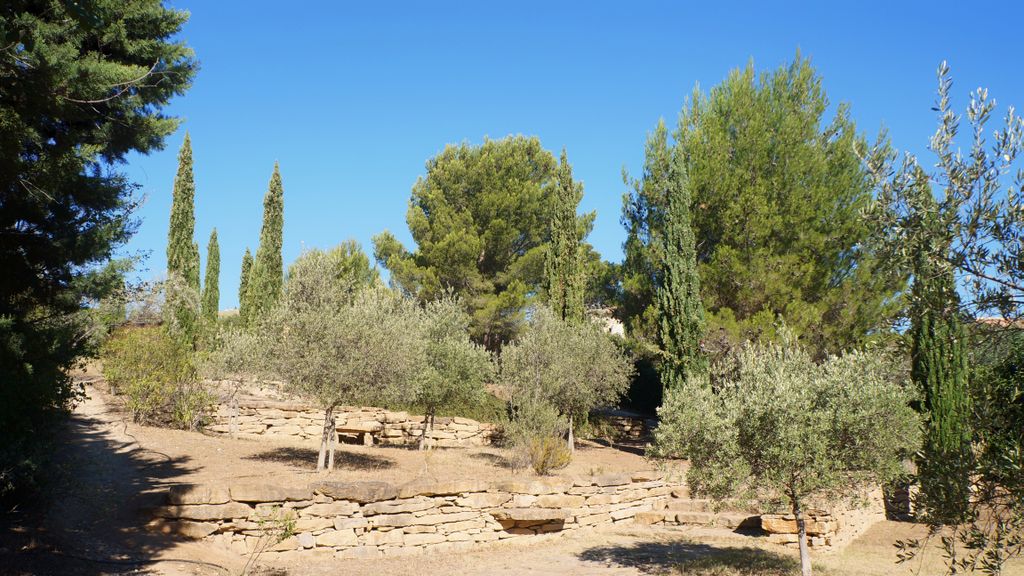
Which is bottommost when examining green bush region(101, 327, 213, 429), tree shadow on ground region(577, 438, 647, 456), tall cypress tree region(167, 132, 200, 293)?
tree shadow on ground region(577, 438, 647, 456)

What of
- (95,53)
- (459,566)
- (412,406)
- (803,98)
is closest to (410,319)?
(412,406)

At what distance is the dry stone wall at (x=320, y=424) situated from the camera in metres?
21.7

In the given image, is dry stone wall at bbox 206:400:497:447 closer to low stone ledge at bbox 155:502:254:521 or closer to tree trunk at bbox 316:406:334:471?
tree trunk at bbox 316:406:334:471

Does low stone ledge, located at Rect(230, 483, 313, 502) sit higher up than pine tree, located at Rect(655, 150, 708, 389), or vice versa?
pine tree, located at Rect(655, 150, 708, 389)

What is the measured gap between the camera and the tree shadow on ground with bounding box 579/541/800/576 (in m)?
11.6

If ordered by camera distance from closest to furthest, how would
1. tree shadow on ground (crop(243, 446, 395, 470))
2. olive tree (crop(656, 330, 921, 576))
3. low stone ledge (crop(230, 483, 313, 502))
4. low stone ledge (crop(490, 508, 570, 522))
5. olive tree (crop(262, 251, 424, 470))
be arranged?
1. olive tree (crop(656, 330, 921, 576))
2. low stone ledge (crop(230, 483, 313, 502))
3. low stone ledge (crop(490, 508, 570, 522))
4. olive tree (crop(262, 251, 424, 470))
5. tree shadow on ground (crop(243, 446, 395, 470))

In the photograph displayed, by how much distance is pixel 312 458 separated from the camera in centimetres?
1731

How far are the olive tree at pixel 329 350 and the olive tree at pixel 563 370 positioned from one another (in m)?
6.34

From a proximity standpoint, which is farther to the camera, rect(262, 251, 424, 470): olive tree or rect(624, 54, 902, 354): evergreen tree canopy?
rect(624, 54, 902, 354): evergreen tree canopy

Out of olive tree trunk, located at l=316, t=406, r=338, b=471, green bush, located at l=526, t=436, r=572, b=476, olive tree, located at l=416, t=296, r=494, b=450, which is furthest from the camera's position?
olive tree, located at l=416, t=296, r=494, b=450

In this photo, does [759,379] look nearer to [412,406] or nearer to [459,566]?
[459,566]

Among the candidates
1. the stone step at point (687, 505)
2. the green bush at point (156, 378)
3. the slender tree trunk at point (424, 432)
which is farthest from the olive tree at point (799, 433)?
the green bush at point (156, 378)

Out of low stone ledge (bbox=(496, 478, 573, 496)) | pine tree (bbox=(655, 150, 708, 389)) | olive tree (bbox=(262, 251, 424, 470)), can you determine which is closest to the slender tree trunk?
olive tree (bbox=(262, 251, 424, 470))

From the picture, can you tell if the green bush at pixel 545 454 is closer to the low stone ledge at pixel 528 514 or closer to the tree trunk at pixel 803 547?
the low stone ledge at pixel 528 514
